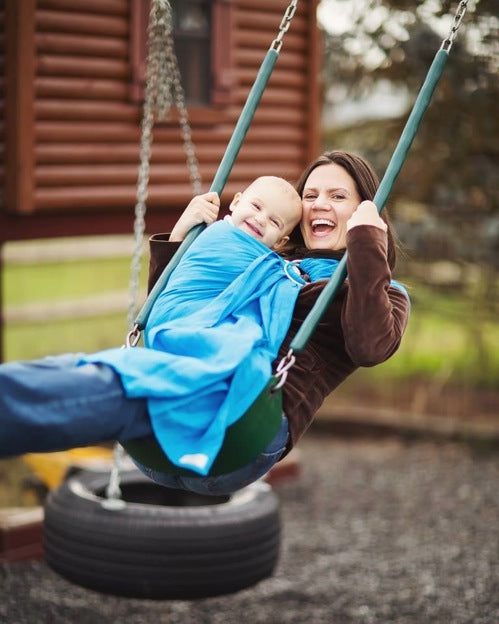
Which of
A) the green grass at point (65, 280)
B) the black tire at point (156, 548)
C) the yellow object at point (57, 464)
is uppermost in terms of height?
the black tire at point (156, 548)

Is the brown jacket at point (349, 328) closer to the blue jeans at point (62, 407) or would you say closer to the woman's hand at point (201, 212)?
the woman's hand at point (201, 212)

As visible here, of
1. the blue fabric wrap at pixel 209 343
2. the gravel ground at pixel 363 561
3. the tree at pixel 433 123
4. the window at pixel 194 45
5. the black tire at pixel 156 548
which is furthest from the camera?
the tree at pixel 433 123

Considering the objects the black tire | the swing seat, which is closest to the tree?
the black tire

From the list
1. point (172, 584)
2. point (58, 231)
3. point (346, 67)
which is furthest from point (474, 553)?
point (346, 67)

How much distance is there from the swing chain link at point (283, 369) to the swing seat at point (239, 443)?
0.05 feet

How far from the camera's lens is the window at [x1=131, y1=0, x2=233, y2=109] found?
21.0 feet

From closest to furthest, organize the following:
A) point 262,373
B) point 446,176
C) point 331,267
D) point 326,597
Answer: point 262,373, point 331,267, point 326,597, point 446,176

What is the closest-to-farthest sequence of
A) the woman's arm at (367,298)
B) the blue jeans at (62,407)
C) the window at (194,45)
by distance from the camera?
the blue jeans at (62,407) → the woman's arm at (367,298) → the window at (194,45)

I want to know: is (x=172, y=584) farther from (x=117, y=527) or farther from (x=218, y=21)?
(x=218, y=21)

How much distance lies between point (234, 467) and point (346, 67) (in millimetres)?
7430

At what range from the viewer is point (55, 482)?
6.43 meters

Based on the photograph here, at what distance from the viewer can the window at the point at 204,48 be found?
6.40m

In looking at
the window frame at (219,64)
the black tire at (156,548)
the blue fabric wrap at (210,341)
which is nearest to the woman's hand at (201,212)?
the blue fabric wrap at (210,341)

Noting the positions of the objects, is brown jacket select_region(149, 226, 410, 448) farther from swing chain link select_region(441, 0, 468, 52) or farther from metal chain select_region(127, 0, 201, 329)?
metal chain select_region(127, 0, 201, 329)
